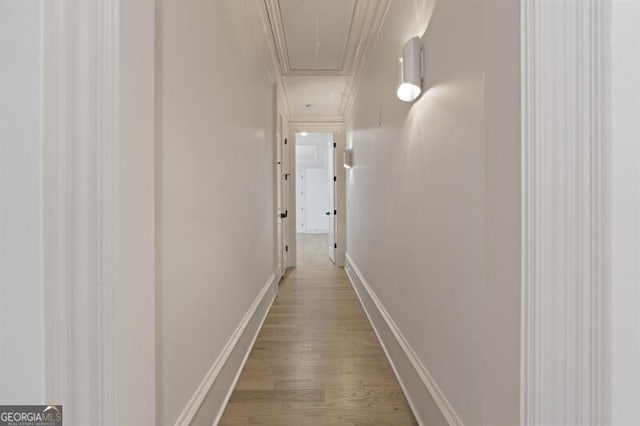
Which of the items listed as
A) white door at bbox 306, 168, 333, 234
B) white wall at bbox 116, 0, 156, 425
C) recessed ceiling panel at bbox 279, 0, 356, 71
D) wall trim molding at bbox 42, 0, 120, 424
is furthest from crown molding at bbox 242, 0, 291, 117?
white door at bbox 306, 168, 333, 234

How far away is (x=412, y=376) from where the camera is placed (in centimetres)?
178

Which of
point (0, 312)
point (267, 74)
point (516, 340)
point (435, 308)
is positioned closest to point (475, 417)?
point (435, 308)

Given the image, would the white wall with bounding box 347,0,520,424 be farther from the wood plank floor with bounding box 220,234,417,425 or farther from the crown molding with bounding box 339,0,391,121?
the wood plank floor with bounding box 220,234,417,425

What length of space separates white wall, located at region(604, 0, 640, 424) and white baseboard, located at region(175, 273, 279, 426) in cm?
133

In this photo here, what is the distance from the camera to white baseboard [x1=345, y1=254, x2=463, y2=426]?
1.38 m

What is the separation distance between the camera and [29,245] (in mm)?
680

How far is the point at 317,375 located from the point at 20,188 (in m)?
1.95

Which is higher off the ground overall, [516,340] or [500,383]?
[516,340]

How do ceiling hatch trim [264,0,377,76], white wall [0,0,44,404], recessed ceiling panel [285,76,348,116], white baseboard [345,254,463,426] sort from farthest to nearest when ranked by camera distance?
recessed ceiling panel [285,76,348,116] → ceiling hatch trim [264,0,377,76] → white baseboard [345,254,463,426] → white wall [0,0,44,404]

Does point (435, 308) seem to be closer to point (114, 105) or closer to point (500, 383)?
point (500, 383)

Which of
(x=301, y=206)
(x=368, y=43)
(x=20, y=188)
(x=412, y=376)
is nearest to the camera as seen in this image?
(x=20, y=188)

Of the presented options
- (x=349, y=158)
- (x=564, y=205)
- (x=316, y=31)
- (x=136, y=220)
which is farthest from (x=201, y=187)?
(x=349, y=158)

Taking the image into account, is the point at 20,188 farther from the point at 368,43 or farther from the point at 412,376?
the point at 368,43

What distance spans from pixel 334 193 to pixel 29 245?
5577 millimetres
